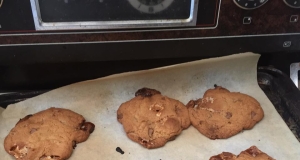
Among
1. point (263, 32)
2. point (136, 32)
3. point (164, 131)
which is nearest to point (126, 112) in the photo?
point (164, 131)

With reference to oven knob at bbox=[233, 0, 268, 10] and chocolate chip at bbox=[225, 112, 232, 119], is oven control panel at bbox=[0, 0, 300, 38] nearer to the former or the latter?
oven knob at bbox=[233, 0, 268, 10]

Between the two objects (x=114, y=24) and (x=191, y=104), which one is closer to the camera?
(x=114, y=24)

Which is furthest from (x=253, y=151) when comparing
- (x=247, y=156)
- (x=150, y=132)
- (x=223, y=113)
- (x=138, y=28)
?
(x=138, y=28)

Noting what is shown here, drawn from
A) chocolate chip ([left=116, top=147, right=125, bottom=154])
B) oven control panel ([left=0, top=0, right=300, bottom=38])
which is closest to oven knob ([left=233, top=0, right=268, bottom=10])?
oven control panel ([left=0, top=0, right=300, bottom=38])

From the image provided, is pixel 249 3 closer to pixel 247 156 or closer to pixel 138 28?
pixel 138 28

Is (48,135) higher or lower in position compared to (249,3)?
lower

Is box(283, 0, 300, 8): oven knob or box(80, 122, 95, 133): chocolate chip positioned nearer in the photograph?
box(283, 0, 300, 8): oven knob

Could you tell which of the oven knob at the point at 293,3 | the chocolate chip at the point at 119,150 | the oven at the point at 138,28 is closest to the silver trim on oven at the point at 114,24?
the oven at the point at 138,28
